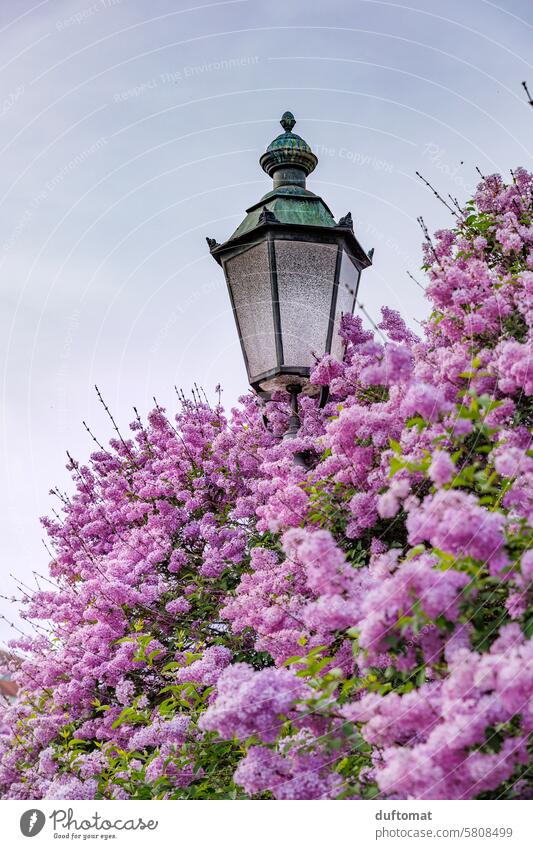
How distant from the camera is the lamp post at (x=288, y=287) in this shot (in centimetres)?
577

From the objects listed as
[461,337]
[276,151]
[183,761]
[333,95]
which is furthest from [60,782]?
[333,95]

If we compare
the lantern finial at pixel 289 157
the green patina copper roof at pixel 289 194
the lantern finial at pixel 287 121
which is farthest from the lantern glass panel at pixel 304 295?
the lantern finial at pixel 287 121

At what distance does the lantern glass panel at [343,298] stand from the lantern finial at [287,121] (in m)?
1.48

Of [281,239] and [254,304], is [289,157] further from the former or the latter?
[254,304]

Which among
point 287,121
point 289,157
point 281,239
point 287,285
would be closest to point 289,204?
point 281,239

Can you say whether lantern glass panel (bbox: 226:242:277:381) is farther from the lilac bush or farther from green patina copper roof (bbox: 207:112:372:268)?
the lilac bush

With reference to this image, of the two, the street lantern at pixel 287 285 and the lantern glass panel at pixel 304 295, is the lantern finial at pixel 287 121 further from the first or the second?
the lantern glass panel at pixel 304 295

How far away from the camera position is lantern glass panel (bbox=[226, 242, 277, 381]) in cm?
583

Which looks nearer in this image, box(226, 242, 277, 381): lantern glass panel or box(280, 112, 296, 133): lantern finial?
box(226, 242, 277, 381): lantern glass panel

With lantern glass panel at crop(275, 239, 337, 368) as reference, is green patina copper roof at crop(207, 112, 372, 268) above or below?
above

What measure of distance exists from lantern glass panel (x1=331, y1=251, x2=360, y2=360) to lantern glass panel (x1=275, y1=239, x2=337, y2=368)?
0.13 meters

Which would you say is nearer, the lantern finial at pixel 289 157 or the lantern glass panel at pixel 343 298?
the lantern glass panel at pixel 343 298
